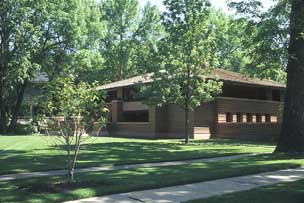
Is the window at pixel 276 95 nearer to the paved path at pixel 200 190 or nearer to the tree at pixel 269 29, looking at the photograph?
the tree at pixel 269 29

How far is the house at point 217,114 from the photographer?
3741 centimetres

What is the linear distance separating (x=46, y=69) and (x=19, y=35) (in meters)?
6.86

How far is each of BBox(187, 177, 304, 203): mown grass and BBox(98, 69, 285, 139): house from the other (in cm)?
2307

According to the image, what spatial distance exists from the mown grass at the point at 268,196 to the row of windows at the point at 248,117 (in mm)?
29274

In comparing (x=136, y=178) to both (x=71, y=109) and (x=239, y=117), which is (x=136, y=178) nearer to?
(x=71, y=109)

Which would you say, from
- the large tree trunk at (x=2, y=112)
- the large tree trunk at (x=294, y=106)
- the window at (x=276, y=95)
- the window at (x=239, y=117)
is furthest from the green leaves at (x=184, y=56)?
the large tree trunk at (x=2, y=112)

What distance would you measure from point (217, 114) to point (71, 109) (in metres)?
28.3

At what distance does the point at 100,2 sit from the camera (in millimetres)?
75812

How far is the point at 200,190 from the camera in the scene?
34.1 ft

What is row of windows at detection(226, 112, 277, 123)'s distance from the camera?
131 feet

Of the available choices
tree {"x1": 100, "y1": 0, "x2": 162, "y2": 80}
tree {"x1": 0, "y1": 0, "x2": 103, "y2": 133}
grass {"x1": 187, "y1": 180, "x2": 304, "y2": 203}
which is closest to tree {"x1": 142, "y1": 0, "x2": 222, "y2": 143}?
grass {"x1": 187, "y1": 180, "x2": 304, "y2": 203}

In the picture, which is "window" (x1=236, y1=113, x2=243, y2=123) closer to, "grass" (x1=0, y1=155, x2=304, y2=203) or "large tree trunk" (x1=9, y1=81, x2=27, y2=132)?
"large tree trunk" (x1=9, y1=81, x2=27, y2=132)

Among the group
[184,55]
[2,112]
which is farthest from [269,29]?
[2,112]

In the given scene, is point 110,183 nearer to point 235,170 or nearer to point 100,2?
point 235,170
